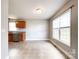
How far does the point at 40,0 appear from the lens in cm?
464

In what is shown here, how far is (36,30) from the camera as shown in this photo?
1161 cm

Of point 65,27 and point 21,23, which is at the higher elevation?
point 21,23

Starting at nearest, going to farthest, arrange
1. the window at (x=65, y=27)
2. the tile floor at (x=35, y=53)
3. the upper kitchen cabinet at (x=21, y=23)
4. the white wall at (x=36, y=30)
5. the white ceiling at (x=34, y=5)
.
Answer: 1. the tile floor at (x=35, y=53)
2. the white ceiling at (x=34, y=5)
3. the window at (x=65, y=27)
4. the upper kitchen cabinet at (x=21, y=23)
5. the white wall at (x=36, y=30)

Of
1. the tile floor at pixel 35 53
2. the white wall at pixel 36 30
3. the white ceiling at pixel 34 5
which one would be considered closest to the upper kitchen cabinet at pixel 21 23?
the white wall at pixel 36 30

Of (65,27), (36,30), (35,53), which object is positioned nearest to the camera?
(35,53)

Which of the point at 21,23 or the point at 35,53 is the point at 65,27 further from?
the point at 21,23

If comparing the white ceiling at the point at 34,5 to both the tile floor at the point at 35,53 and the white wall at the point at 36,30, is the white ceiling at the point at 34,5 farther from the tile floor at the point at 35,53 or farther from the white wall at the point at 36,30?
the white wall at the point at 36,30

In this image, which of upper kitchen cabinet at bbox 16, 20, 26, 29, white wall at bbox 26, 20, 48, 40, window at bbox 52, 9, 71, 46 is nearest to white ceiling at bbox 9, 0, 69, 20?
window at bbox 52, 9, 71, 46

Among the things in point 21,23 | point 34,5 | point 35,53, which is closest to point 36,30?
point 21,23

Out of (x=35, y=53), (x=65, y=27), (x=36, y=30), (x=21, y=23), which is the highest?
(x=21, y=23)

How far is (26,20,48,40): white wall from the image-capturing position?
11.5 metres

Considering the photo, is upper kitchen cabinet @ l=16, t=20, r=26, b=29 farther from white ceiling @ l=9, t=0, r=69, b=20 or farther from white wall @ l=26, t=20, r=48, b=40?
white ceiling @ l=9, t=0, r=69, b=20

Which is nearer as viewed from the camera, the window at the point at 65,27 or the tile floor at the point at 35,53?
the tile floor at the point at 35,53

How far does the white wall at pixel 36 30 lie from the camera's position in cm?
1154
